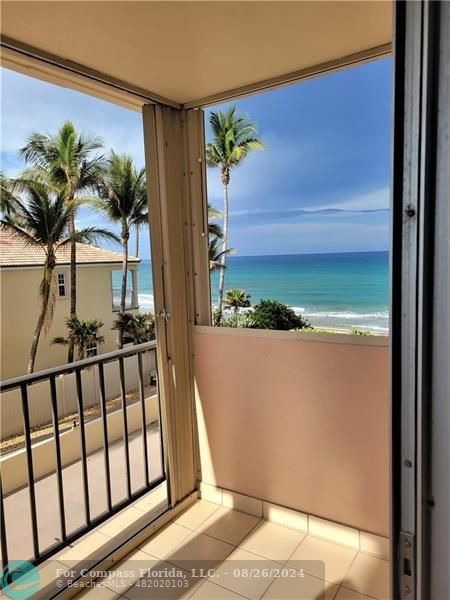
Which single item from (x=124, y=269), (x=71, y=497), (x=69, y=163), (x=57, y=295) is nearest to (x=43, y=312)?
(x=57, y=295)

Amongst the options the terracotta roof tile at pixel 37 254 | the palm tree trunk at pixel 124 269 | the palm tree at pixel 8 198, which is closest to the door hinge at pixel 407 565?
the terracotta roof tile at pixel 37 254

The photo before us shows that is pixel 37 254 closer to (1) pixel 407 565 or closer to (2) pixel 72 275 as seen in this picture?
(2) pixel 72 275

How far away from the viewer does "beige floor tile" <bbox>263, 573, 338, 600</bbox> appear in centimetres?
165

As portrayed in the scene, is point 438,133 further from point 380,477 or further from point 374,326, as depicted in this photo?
point 380,477

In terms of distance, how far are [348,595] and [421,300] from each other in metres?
1.73

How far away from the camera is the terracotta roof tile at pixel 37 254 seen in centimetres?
619

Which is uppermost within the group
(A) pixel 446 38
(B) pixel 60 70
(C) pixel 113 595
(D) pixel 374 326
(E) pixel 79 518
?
(B) pixel 60 70

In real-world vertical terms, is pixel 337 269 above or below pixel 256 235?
below

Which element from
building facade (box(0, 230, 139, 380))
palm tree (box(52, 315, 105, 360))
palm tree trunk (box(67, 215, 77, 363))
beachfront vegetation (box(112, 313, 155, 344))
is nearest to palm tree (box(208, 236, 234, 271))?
building facade (box(0, 230, 139, 380))

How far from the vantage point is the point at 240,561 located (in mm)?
1861

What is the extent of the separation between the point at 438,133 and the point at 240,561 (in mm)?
2002

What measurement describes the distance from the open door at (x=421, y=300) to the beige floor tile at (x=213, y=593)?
1.46 metres

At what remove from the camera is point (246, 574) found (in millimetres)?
1784

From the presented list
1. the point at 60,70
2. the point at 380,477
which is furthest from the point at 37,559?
the point at 60,70
